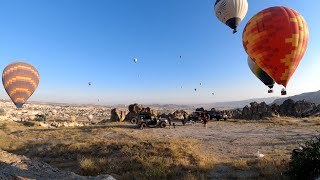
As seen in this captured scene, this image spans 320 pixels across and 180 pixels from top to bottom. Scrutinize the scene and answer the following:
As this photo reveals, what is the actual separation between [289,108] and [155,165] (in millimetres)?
56607

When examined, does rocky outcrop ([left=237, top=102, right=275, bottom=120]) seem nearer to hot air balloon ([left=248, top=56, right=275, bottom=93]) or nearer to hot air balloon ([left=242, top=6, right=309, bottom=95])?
hot air balloon ([left=248, top=56, right=275, bottom=93])

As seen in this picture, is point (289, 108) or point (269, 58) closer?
point (269, 58)

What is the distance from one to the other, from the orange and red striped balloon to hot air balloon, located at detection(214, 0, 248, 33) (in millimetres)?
6419

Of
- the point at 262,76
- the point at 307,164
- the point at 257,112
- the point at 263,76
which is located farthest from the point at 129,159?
the point at 257,112

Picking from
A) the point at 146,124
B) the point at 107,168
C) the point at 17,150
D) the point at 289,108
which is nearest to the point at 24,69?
the point at 146,124

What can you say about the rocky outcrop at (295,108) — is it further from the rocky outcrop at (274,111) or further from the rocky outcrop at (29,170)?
the rocky outcrop at (29,170)

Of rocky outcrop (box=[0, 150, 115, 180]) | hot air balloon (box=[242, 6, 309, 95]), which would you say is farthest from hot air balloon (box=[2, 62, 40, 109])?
hot air balloon (box=[242, 6, 309, 95])

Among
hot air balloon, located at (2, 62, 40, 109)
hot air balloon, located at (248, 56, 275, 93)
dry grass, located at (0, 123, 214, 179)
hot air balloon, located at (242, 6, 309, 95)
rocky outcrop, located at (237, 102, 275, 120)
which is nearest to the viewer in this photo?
dry grass, located at (0, 123, 214, 179)

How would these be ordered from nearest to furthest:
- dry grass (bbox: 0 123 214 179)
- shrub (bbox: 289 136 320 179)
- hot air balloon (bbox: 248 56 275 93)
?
shrub (bbox: 289 136 320 179) → dry grass (bbox: 0 123 214 179) → hot air balloon (bbox: 248 56 275 93)

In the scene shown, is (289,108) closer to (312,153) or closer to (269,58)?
(269,58)

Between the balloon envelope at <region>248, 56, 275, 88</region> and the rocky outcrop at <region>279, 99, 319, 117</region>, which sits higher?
the balloon envelope at <region>248, 56, 275, 88</region>

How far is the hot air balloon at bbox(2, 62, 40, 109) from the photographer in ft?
160

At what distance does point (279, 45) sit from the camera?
18625 mm

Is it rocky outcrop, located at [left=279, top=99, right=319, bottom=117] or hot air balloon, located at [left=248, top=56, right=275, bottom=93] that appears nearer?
hot air balloon, located at [left=248, top=56, right=275, bottom=93]
